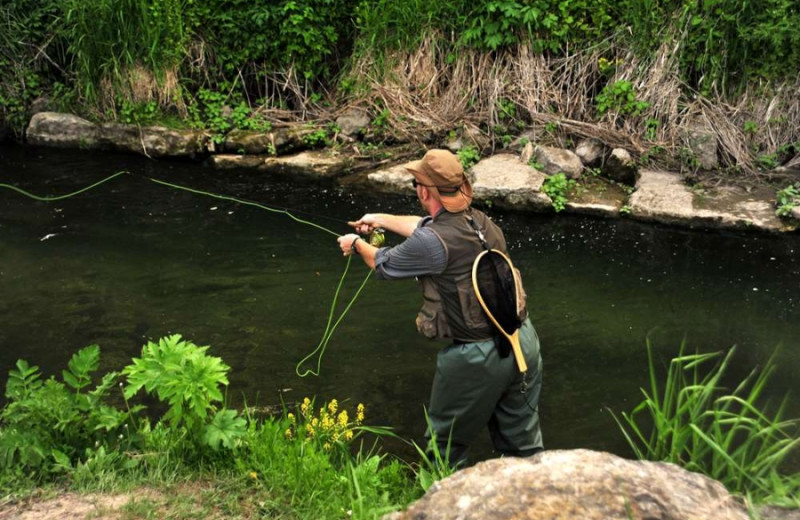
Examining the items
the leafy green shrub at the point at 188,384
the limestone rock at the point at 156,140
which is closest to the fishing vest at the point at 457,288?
the leafy green shrub at the point at 188,384

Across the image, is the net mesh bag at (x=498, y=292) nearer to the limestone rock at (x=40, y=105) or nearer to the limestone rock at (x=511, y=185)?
the limestone rock at (x=511, y=185)

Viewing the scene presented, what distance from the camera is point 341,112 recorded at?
9.99m

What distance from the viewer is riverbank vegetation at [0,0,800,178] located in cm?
869

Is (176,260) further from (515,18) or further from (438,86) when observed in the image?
(515,18)

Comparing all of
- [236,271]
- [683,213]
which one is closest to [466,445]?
[236,271]

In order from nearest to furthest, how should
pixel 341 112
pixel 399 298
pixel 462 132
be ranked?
pixel 399 298
pixel 462 132
pixel 341 112

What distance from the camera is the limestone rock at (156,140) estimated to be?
980 centimetres

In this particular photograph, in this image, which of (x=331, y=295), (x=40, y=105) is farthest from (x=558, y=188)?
(x=40, y=105)

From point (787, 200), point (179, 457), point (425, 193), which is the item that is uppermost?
point (425, 193)

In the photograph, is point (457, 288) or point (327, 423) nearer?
point (457, 288)

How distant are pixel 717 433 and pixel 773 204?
5191 millimetres

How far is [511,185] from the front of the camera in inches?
330

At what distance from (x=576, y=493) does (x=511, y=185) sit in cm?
590

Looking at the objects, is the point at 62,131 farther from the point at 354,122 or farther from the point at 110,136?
the point at 354,122
